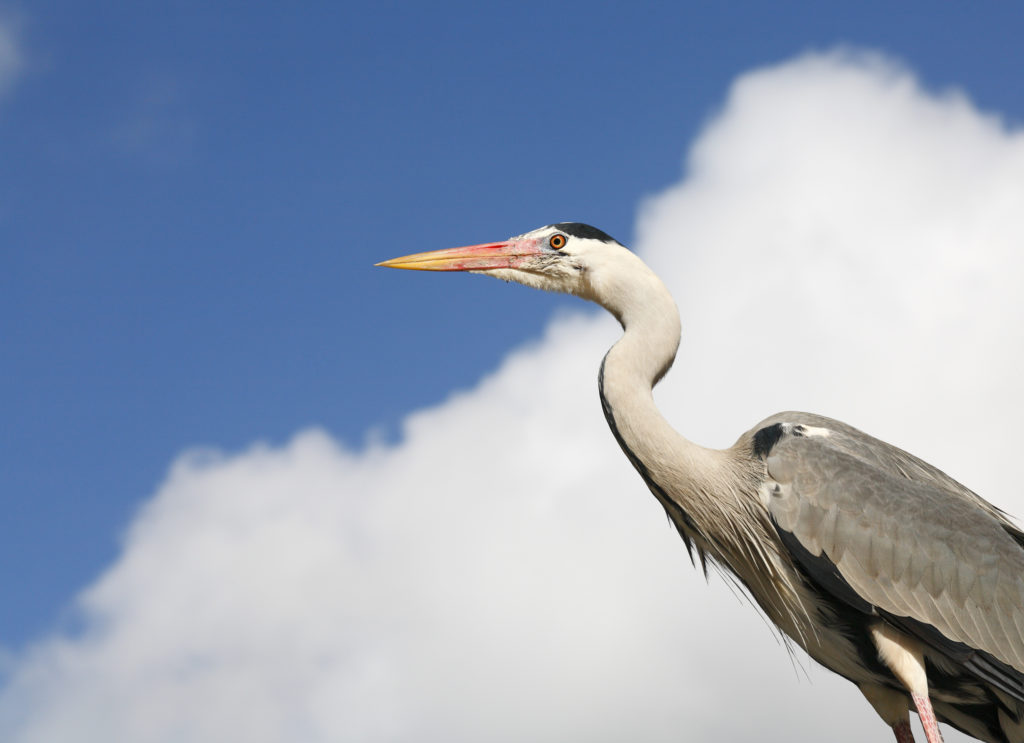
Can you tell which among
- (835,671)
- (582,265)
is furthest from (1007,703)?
(582,265)

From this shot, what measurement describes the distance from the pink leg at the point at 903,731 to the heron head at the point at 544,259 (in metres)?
3.07

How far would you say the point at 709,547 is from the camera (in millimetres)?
6062

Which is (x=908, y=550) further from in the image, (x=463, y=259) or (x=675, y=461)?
(x=463, y=259)

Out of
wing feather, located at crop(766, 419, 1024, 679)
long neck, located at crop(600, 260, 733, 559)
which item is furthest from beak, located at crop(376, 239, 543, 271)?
wing feather, located at crop(766, 419, 1024, 679)

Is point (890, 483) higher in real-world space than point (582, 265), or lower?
lower

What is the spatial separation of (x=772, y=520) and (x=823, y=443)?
1.73ft

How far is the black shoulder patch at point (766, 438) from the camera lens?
581 cm

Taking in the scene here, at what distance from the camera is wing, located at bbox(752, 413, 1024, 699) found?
5387 mm

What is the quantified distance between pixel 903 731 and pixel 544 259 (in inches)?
138

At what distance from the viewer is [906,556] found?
17.8 feet

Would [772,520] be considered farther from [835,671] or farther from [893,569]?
[835,671]

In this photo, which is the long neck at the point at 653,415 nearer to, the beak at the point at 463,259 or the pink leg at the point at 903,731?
the beak at the point at 463,259

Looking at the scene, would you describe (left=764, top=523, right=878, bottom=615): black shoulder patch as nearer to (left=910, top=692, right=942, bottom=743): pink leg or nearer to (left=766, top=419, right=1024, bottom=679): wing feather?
(left=766, top=419, right=1024, bottom=679): wing feather

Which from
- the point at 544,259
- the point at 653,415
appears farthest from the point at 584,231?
the point at 653,415
